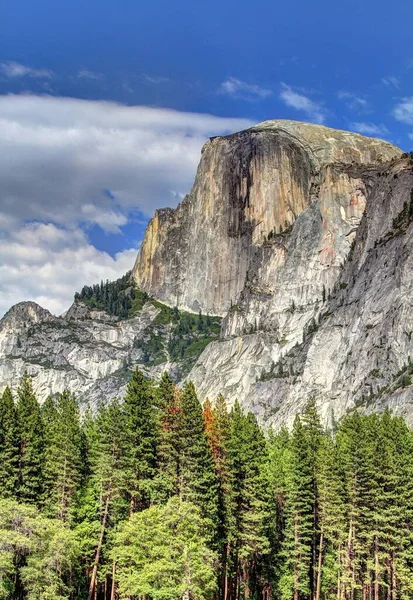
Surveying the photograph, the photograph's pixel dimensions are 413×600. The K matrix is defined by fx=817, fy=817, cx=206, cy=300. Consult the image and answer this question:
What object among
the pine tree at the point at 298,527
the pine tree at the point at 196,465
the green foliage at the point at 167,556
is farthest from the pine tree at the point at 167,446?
the pine tree at the point at 298,527

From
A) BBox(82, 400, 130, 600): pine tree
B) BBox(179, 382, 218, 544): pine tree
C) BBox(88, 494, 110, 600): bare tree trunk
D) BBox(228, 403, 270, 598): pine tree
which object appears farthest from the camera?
BBox(228, 403, 270, 598): pine tree

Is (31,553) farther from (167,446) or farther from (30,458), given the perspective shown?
(30,458)

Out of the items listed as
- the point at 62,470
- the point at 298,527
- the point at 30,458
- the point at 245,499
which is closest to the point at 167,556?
the point at 245,499

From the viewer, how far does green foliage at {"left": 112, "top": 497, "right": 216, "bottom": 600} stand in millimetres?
52656

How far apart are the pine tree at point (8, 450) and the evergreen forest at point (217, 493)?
12cm

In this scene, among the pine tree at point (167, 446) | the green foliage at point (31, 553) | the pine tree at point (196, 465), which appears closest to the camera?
the green foliage at point (31, 553)

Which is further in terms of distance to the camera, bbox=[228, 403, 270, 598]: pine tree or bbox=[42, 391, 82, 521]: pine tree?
bbox=[42, 391, 82, 521]: pine tree

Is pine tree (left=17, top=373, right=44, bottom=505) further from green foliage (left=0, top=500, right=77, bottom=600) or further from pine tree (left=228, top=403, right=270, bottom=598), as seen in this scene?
pine tree (left=228, top=403, right=270, bottom=598)

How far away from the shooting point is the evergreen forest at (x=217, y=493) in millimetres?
66562

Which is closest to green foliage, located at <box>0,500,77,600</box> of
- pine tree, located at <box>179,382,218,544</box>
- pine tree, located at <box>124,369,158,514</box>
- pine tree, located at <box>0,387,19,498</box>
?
pine tree, located at <box>124,369,158,514</box>

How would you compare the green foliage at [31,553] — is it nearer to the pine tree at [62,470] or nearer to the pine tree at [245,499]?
the pine tree at [62,470]

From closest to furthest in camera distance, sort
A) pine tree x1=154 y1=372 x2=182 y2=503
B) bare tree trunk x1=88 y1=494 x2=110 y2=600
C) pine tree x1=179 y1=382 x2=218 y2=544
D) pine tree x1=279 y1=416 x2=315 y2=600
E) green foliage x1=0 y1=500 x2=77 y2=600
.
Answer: green foliage x1=0 y1=500 x2=77 y2=600 → bare tree trunk x1=88 y1=494 x2=110 y2=600 → pine tree x1=154 y1=372 x2=182 y2=503 → pine tree x1=179 y1=382 x2=218 y2=544 → pine tree x1=279 y1=416 x2=315 y2=600

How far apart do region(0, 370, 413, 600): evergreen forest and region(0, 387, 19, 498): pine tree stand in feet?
0.40

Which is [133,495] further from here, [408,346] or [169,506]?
[408,346]
